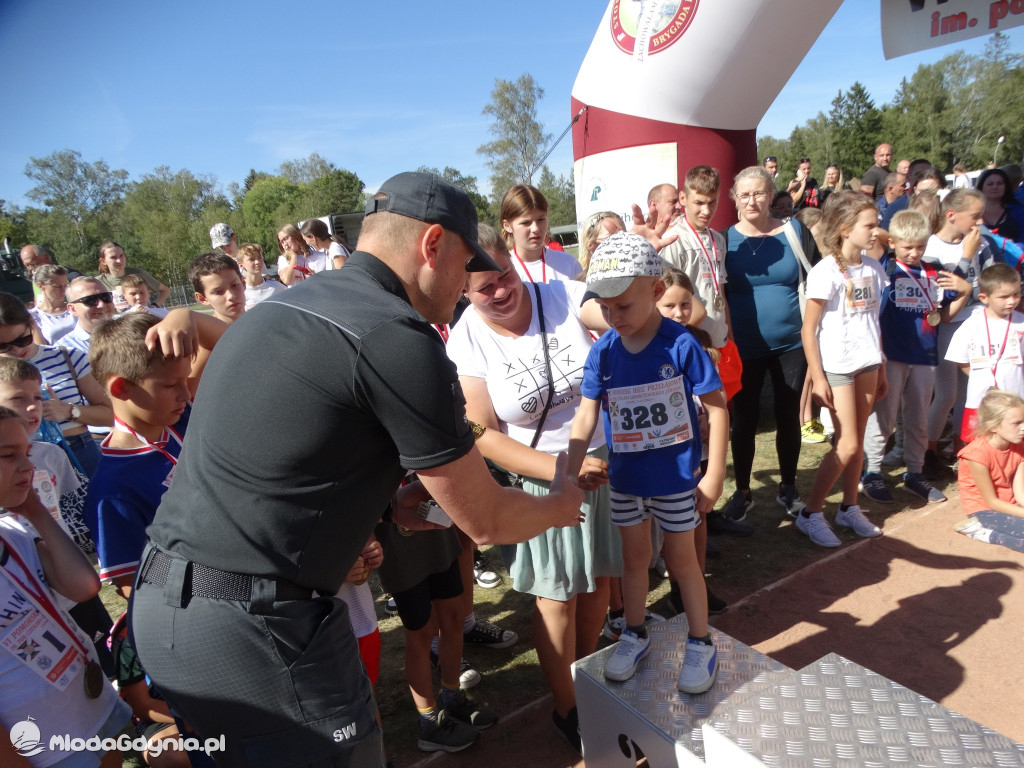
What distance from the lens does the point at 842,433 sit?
13.8 ft

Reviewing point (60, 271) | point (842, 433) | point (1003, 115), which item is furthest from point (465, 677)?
point (1003, 115)

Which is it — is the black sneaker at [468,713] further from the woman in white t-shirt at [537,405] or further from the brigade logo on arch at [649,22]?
the brigade logo on arch at [649,22]

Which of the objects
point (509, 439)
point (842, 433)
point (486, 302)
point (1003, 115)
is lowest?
point (842, 433)

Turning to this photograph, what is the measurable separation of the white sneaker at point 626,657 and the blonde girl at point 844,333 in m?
2.23

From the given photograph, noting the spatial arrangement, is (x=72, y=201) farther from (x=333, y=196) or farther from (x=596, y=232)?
(x=596, y=232)

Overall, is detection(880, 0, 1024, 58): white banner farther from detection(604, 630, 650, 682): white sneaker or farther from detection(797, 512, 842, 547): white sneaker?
detection(604, 630, 650, 682): white sneaker

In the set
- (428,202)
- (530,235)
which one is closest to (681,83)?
(530,235)

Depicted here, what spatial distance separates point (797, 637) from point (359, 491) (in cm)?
286

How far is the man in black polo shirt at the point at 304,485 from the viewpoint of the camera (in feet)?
4.40

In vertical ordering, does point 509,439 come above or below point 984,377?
above

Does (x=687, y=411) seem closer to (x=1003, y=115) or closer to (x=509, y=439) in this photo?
(x=509, y=439)

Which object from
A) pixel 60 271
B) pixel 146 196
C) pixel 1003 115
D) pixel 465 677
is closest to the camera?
pixel 465 677

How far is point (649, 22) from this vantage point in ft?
24.2

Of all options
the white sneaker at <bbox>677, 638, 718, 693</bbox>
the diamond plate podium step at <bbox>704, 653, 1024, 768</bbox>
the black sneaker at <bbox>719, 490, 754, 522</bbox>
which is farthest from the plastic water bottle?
the black sneaker at <bbox>719, 490, 754, 522</bbox>
